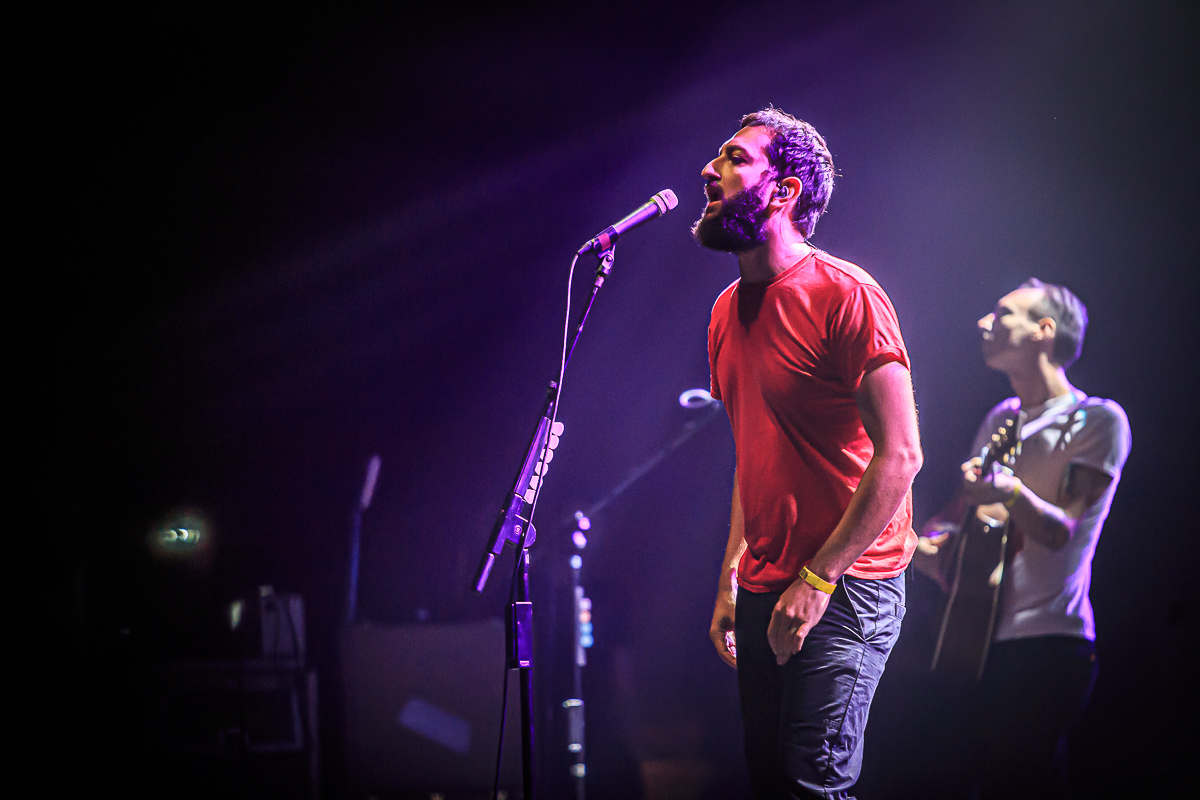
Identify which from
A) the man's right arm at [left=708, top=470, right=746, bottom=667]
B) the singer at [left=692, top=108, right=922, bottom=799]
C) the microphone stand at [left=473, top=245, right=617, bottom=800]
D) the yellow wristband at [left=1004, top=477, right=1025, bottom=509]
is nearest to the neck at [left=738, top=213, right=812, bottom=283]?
the singer at [left=692, top=108, right=922, bottom=799]

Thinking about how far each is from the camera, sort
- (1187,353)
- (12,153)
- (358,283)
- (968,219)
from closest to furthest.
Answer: (1187,353), (968,219), (12,153), (358,283)

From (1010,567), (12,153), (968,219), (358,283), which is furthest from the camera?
(358,283)

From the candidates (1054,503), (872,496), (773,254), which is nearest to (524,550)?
(872,496)

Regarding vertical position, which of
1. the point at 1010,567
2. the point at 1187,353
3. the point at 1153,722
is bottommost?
the point at 1153,722

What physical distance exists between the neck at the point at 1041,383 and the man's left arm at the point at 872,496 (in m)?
1.97

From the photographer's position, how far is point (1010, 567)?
3111mm

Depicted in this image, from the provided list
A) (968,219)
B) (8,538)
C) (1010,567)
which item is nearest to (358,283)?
(8,538)

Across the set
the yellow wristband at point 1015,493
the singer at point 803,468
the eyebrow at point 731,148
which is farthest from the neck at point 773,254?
the yellow wristband at point 1015,493

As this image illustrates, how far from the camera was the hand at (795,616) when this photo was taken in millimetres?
1600

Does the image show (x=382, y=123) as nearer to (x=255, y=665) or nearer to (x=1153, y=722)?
(x=255, y=665)

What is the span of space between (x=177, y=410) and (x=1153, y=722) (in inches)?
185

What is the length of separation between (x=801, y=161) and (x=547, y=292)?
263 cm

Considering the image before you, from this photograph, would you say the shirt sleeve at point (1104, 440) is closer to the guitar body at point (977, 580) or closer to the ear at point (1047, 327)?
the guitar body at point (977, 580)

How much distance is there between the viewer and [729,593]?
6.59ft
